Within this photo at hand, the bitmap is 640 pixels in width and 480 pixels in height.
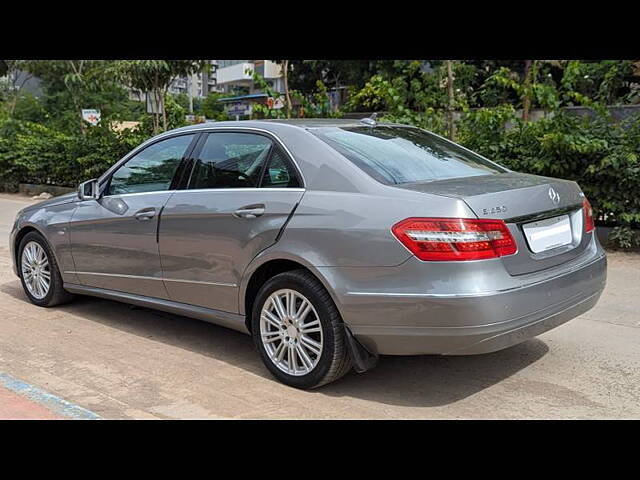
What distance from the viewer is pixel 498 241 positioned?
352 cm

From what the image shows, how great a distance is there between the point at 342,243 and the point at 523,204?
1040 mm

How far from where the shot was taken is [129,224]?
5102 mm

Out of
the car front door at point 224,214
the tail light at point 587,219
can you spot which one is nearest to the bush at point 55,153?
the car front door at point 224,214

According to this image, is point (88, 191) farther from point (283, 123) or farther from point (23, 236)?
point (283, 123)

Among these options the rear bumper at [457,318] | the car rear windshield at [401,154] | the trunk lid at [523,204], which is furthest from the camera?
the car rear windshield at [401,154]

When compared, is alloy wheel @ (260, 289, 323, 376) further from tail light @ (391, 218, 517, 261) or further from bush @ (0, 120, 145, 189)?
bush @ (0, 120, 145, 189)

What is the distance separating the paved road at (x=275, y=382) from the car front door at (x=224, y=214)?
524mm

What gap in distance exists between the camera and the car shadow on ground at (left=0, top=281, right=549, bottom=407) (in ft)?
13.3

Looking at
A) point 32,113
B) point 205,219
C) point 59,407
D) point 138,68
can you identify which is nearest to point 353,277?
point 205,219

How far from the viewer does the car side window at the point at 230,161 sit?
4.44m

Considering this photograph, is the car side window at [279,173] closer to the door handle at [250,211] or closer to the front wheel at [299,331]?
the door handle at [250,211]

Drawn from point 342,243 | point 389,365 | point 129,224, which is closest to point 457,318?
point 342,243

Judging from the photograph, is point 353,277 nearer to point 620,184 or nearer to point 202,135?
point 202,135

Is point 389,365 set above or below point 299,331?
below
